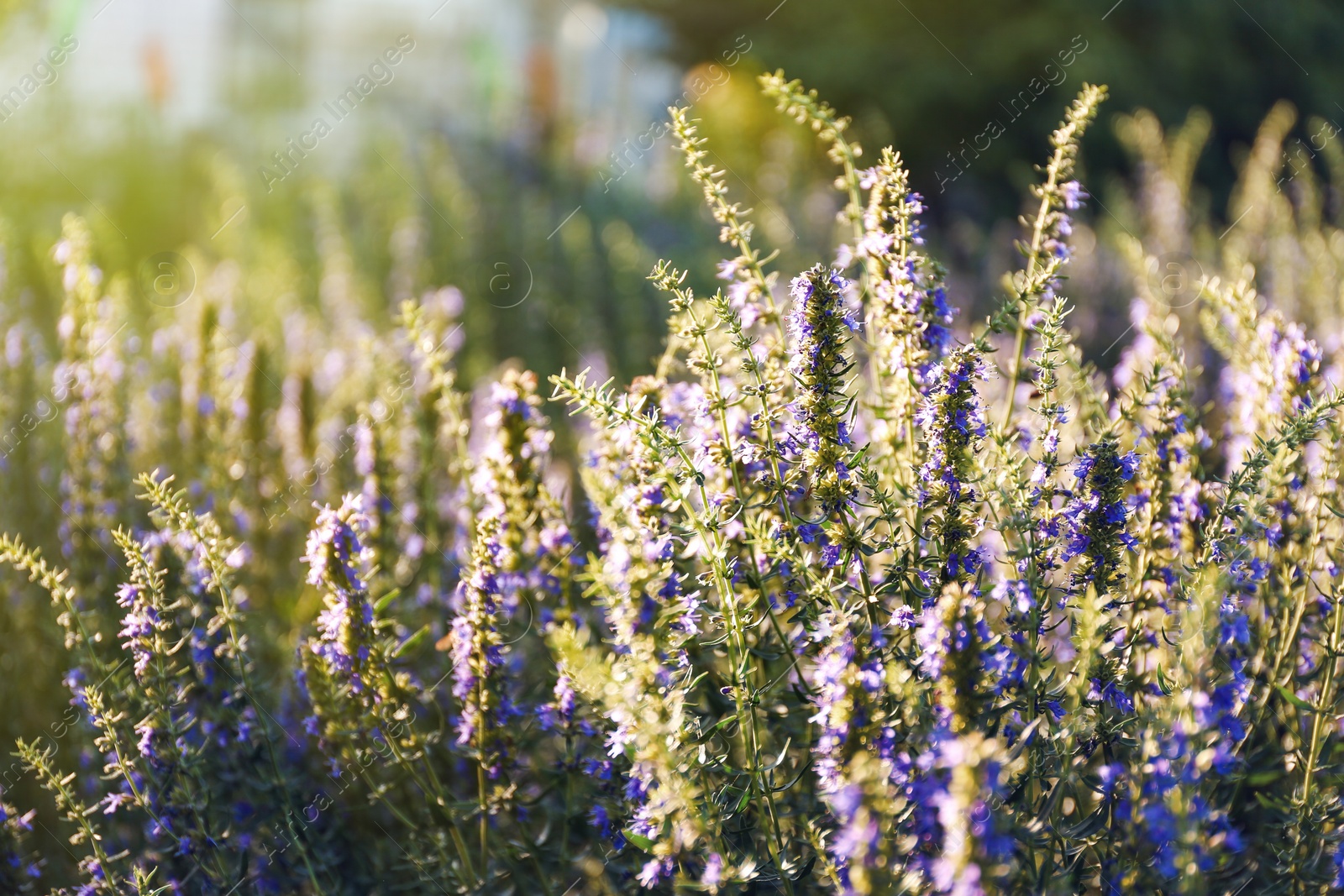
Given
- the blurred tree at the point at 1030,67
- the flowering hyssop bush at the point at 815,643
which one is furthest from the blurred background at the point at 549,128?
the flowering hyssop bush at the point at 815,643

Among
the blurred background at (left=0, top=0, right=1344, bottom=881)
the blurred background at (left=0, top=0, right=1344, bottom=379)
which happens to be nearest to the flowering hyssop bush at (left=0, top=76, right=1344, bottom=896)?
the blurred background at (left=0, top=0, right=1344, bottom=881)

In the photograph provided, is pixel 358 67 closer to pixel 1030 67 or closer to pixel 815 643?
pixel 1030 67

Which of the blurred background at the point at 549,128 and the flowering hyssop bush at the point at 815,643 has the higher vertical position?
the flowering hyssop bush at the point at 815,643

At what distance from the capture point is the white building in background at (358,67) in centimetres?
1227

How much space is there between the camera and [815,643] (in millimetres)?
1728

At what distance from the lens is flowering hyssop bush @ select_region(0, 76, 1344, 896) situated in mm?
1408

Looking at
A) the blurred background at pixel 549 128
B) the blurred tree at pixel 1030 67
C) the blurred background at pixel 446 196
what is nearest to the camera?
the blurred background at pixel 446 196

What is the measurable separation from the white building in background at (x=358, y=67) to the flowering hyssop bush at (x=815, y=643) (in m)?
9.15

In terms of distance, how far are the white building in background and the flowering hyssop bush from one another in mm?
9149

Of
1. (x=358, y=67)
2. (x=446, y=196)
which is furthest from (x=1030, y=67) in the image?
(x=358, y=67)

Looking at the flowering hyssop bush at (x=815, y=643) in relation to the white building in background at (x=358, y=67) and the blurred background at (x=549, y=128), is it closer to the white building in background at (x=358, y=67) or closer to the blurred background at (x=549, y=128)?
the blurred background at (x=549, y=128)

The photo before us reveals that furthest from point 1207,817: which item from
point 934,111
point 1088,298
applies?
point 934,111

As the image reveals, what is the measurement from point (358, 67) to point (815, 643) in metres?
19.4

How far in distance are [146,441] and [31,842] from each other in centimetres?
148
